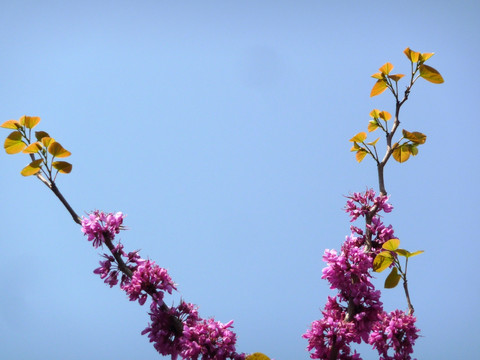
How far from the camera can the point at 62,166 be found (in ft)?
12.1

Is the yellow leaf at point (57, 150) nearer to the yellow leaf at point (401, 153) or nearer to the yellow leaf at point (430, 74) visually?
the yellow leaf at point (401, 153)

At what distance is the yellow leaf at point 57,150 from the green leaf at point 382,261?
2.77m

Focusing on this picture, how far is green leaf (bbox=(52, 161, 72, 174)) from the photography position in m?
3.67

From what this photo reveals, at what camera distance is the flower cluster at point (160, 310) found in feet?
11.4

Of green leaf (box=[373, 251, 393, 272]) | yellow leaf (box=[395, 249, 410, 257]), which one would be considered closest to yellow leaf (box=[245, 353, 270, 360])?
green leaf (box=[373, 251, 393, 272])

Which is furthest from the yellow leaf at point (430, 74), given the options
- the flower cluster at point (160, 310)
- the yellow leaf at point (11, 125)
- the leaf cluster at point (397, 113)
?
the yellow leaf at point (11, 125)

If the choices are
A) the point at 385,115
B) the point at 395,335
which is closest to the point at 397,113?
the point at 385,115

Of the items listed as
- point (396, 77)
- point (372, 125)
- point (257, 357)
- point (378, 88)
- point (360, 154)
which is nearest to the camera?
point (257, 357)

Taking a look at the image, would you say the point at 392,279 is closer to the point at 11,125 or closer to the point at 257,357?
the point at 257,357

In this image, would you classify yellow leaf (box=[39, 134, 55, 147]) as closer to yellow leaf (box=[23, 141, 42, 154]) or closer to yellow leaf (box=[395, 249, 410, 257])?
yellow leaf (box=[23, 141, 42, 154])

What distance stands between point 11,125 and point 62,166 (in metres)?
0.61

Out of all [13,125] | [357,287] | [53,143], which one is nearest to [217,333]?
[357,287]

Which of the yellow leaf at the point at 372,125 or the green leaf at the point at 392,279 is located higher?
the yellow leaf at the point at 372,125

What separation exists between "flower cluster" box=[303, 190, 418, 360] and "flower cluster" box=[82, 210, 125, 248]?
189cm
